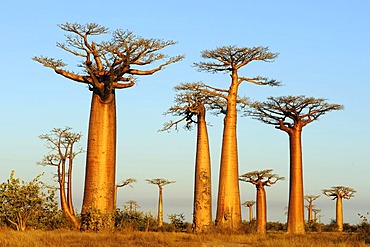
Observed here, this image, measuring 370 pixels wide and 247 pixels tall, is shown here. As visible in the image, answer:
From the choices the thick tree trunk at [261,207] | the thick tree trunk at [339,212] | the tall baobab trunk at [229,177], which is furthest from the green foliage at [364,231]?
the thick tree trunk at [339,212]

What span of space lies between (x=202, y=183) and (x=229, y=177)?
845 mm

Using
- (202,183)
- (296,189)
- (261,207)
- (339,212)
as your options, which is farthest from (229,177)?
(339,212)

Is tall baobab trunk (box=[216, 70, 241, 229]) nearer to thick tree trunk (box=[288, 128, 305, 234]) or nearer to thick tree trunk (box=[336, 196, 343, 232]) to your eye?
thick tree trunk (box=[288, 128, 305, 234])

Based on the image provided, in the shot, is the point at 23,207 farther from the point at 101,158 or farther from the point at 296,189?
the point at 296,189

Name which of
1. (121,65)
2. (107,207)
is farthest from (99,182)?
(121,65)

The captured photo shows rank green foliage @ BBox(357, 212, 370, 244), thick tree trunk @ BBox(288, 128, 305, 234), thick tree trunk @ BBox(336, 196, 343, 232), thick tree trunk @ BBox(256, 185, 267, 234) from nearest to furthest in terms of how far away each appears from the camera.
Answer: green foliage @ BBox(357, 212, 370, 244) → thick tree trunk @ BBox(288, 128, 305, 234) → thick tree trunk @ BBox(256, 185, 267, 234) → thick tree trunk @ BBox(336, 196, 343, 232)

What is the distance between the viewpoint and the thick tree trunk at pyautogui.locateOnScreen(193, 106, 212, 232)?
19.7 meters

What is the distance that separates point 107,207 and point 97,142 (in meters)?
1.53

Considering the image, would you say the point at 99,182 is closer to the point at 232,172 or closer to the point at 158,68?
the point at 158,68

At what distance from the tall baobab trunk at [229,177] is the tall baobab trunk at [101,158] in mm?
5189

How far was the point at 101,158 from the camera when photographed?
15516mm

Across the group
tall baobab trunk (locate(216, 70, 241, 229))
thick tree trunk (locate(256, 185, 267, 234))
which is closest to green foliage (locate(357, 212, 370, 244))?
tall baobab trunk (locate(216, 70, 241, 229))

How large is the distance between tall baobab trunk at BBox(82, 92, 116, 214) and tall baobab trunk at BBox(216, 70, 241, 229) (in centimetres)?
519

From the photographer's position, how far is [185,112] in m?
21.1
